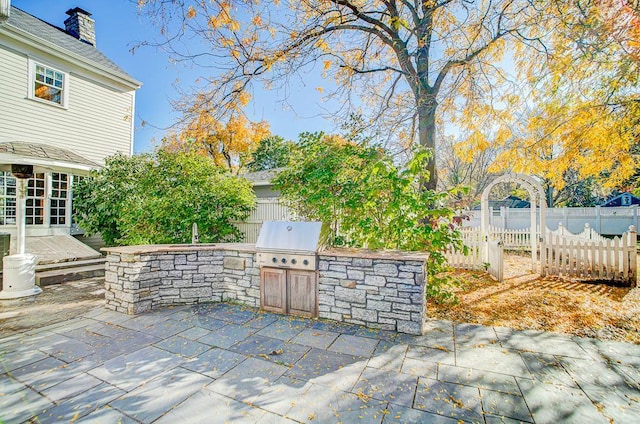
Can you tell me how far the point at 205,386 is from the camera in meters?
2.26

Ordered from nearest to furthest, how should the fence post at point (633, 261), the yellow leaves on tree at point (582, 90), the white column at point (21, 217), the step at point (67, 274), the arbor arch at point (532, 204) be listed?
the yellow leaves on tree at point (582, 90) < the white column at point (21, 217) < the fence post at point (633, 261) < the step at point (67, 274) < the arbor arch at point (532, 204)

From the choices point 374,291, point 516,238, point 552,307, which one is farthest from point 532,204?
point 374,291

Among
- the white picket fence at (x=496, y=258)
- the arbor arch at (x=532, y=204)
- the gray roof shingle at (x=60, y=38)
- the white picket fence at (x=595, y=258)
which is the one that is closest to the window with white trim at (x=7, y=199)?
the gray roof shingle at (x=60, y=38)

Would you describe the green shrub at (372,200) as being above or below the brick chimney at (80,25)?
below

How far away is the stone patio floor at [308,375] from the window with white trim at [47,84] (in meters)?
7.76

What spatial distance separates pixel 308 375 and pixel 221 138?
12992 mm

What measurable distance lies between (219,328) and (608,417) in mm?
3447

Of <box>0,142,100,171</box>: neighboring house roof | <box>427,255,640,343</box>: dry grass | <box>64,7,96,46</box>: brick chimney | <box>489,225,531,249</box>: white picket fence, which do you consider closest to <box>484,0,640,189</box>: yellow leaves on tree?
<box>427,255,640,343</box>: dry grass

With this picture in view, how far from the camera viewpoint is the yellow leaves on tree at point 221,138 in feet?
18.3

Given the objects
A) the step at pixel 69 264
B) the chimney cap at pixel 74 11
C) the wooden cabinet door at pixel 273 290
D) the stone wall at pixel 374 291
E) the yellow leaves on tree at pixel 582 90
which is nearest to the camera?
the stone wall at pixel 374 291

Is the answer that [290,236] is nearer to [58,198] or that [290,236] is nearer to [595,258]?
[595,258]

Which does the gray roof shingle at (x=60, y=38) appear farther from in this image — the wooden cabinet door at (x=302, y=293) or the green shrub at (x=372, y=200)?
the wooden cabinet door at (x=302, y=293)

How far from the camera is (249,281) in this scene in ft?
13.7

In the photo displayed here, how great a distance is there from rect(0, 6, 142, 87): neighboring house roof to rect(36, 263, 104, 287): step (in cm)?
619
